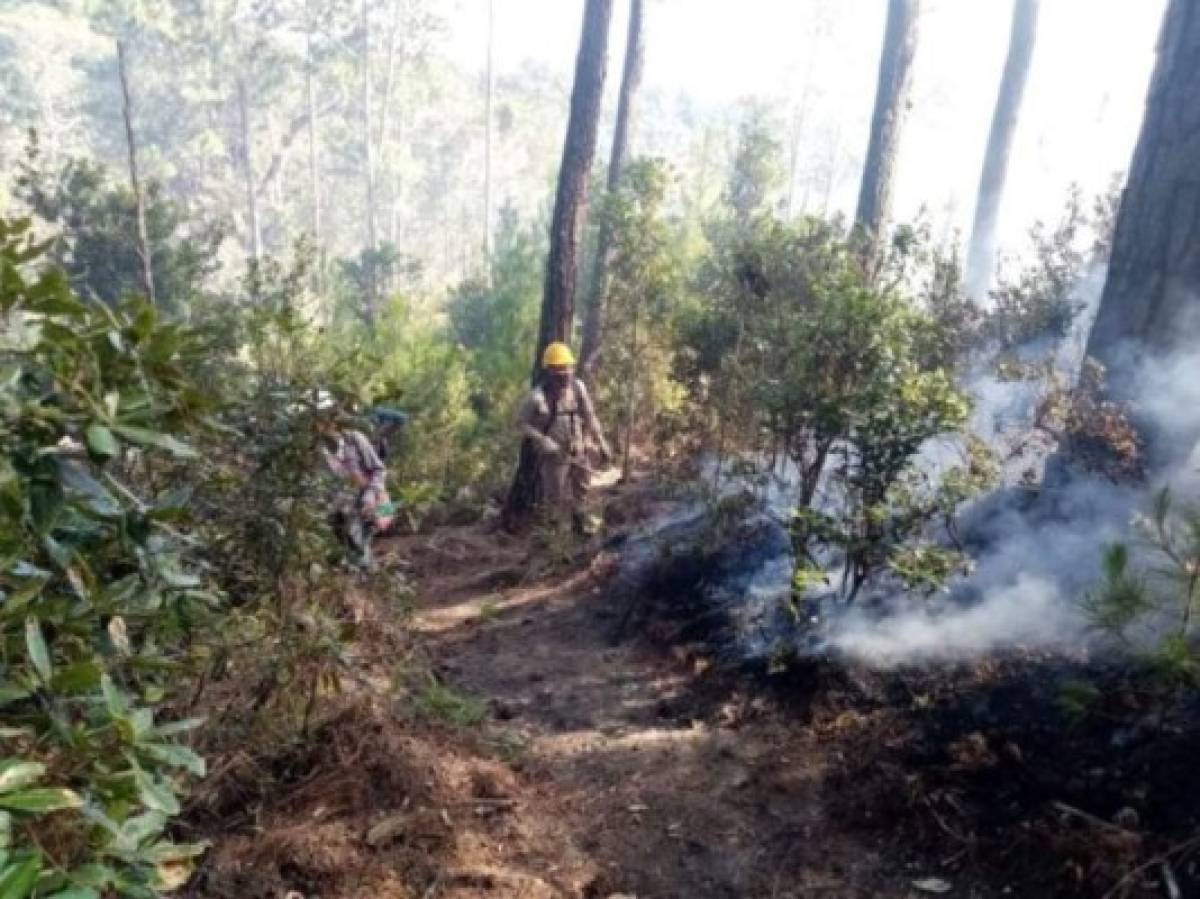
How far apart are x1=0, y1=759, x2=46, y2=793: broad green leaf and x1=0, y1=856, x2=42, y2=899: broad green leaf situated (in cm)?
18

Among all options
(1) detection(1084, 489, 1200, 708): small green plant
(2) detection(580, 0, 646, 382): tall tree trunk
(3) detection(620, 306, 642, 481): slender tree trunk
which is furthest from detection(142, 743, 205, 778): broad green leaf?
(2) detection(580, 0, 646, 382): tall tree trunk

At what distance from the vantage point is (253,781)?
3439 mm

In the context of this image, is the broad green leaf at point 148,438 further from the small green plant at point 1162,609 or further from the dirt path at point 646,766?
the small green plant at point 1162,609

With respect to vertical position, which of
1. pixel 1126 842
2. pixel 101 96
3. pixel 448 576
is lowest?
pixel 448 576

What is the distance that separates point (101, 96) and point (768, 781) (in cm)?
4726

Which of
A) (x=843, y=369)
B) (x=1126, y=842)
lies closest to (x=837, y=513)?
(x=843, y=369)

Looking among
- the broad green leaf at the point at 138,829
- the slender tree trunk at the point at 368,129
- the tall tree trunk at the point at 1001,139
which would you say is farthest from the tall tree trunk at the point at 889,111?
the slender tree trunk at the point at 368,129

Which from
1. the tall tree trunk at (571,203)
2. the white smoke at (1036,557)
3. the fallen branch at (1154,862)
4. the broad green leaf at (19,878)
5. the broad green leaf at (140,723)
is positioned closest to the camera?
the broad green leaf at (19,878)

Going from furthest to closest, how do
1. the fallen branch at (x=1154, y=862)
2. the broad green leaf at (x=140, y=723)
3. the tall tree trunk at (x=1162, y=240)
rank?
the tall tree trunk at (x=1162, y=240)
the fallen branch at (x=1154, y=862)
the broad green leaf at (x=140, y=723)

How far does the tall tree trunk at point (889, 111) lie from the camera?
10039 millimetres

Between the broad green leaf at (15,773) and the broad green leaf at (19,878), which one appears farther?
the broad green leaf at (15,773)

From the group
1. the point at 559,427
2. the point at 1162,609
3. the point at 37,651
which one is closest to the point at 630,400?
the point at 559,427

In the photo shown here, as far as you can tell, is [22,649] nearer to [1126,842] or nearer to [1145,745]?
[1126,842]

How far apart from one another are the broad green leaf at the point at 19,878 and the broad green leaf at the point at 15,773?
0.60 ft
